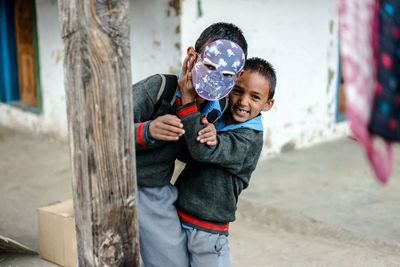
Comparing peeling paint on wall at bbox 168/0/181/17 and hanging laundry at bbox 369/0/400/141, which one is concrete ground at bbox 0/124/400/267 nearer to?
peeling paint on wall at bbox 168/0/181/17

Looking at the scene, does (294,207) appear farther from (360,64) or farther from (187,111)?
(360,64)

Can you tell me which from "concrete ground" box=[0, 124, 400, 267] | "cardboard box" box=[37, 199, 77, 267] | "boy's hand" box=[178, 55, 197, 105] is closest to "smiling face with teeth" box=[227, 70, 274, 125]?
"boy's hand" box=[178, 55, 197, 105]

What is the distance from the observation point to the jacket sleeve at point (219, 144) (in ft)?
5.51

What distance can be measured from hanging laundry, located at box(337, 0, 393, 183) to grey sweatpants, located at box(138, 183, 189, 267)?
906 mm

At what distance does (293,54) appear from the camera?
5.52 meters

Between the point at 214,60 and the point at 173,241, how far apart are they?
2.43 feet

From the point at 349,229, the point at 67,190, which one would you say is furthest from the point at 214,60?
the point at 67,190

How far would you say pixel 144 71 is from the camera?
4.97 meters

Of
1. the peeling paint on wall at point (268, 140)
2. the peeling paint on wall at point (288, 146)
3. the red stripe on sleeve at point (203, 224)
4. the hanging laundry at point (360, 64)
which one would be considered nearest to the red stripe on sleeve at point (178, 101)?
the red stripe on sleeve at point (203, 224)

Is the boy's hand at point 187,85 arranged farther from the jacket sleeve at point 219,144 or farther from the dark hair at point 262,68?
the dark hair at point 262,68

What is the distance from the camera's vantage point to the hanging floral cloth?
1228 mm

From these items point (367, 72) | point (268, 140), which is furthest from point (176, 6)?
point (367, 72)

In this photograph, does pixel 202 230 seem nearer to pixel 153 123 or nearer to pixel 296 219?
pixel 153 123

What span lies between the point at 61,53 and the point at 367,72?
5.32 meters
